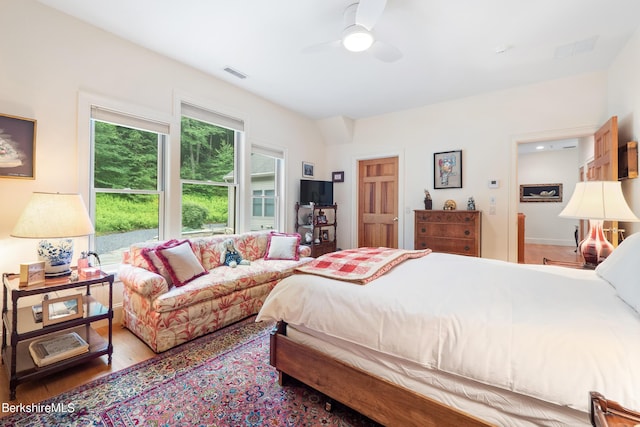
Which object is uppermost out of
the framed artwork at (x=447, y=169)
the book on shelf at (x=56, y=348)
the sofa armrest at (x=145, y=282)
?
the framed artwork at (x=447, y=169)

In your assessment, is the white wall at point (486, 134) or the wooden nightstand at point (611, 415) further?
the white wall at point (486, 134)

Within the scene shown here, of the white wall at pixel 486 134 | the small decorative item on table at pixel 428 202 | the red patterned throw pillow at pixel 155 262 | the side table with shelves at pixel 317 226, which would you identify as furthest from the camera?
the side table with shelves at pixel 317 226

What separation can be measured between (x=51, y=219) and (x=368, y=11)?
2630 mm

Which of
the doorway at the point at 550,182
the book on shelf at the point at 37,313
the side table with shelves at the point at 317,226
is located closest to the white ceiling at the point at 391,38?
the side table with shelves at the point at 317,226

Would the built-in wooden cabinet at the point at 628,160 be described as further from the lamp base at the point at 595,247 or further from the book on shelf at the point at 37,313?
the book on shelf at the point at 37,313

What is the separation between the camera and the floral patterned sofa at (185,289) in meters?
2.24

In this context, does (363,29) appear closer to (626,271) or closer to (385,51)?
(385,51)

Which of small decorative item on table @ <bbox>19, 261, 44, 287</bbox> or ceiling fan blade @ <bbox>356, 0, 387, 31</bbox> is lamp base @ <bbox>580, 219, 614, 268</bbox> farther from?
small decorative item on table @ <bbox>19, 261, 44, 287</bbox>

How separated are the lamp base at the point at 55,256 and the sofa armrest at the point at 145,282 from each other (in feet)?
1.37

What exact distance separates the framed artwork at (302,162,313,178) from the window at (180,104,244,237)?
1.36 m

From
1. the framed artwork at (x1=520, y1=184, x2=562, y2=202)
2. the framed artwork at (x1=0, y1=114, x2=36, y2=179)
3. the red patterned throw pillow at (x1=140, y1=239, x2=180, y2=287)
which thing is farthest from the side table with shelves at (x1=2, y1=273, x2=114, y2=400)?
the framed artwork at (x1=520, y1=184, x2=562, y2=202)

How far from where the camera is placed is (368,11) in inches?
79.2

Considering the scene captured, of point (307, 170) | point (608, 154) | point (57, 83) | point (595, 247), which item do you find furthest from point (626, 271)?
point (307, 170)

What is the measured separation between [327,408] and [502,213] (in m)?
3.57
